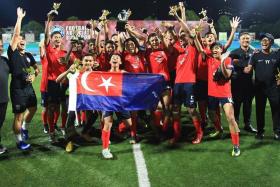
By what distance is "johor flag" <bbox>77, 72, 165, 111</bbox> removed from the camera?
6.92 m

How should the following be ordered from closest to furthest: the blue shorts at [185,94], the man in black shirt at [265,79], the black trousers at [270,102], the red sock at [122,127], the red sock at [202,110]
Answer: the blue shorts at [185,94], the man in black shirt at [265,79], the black trousers at [270,102], the red sock at [202,110], the red sock at [122,127]

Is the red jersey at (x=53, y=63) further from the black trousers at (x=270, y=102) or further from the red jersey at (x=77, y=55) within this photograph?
the black trousers at (x=270, y=102)

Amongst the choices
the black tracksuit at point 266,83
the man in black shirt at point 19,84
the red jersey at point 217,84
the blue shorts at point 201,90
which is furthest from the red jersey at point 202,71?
the man in black shirt at point 19,84

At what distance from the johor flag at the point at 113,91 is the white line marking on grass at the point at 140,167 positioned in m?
0.77

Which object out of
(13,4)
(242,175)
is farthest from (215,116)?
(13,4)

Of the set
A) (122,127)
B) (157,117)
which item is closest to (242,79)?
(157,117)

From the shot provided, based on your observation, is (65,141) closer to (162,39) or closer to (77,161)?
(77,161)

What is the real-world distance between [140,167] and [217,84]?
6.54 ft

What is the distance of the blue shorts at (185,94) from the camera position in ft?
23.9

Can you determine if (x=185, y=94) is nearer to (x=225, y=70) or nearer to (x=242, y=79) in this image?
(x=225, y=70)

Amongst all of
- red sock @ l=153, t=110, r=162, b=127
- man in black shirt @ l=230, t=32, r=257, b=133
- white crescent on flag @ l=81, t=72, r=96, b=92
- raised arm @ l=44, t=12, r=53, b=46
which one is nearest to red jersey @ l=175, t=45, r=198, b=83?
red sock @ l=153, t=110, r=162, b=127

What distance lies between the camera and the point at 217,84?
6.86m

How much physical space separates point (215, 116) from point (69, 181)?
136 inches

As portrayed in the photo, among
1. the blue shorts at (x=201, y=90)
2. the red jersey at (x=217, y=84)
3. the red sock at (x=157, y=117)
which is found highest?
the red jersey at (x=217, y=84)
